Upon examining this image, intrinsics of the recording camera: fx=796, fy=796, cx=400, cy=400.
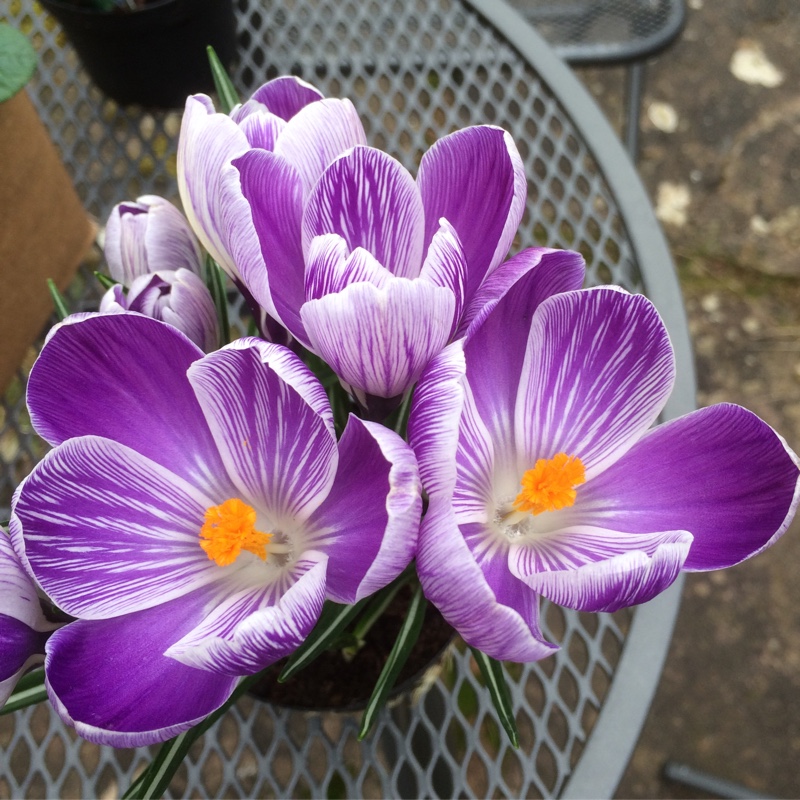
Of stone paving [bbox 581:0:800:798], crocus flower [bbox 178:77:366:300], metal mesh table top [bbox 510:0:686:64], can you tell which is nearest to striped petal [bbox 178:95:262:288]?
crocus flower [bbox 178:77:366:300]

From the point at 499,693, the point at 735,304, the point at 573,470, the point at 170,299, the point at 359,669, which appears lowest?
the point at 735,304

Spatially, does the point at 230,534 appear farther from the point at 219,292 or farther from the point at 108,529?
the point at 219,292

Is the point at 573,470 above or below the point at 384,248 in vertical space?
below

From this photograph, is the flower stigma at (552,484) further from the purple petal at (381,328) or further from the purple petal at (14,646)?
the purple petal at (14,646)

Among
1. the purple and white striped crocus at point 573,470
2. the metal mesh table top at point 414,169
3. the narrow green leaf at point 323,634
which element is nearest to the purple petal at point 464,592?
the purple and white striped crocus at point 573,470

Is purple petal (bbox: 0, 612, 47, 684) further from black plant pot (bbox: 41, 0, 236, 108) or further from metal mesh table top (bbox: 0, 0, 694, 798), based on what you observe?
black plant pot (bbox: 41, 0, 236, 108)

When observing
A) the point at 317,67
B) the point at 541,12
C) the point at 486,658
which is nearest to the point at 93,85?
the point at 317,67

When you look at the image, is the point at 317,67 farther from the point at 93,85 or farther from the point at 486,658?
the point at 486,658

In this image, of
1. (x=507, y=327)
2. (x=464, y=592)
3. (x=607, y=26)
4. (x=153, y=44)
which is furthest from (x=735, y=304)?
(x=464, y=592)
